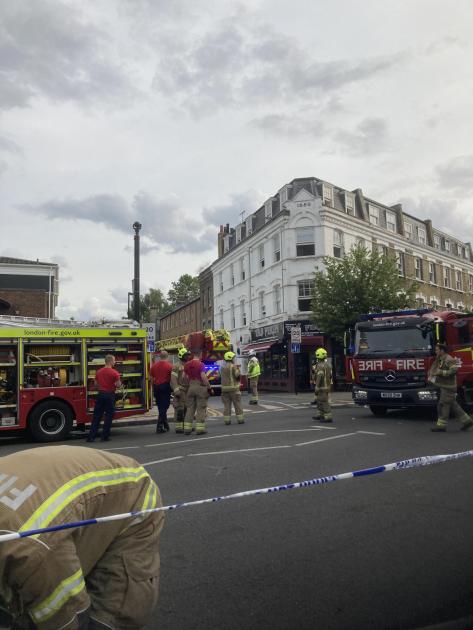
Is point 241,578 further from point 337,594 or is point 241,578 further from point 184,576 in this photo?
point 337,594

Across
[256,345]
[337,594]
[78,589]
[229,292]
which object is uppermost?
[229,292]

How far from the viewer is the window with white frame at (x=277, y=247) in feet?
111

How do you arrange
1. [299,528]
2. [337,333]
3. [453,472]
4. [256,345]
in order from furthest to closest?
[256,345], [337,333], [453,472], [299,528]

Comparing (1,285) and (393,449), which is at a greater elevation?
(1,285)

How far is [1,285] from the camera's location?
47.2m

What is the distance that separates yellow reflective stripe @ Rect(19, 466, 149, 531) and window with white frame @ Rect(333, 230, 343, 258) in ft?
103

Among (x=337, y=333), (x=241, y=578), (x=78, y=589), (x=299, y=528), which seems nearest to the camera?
(x=78, y=589)

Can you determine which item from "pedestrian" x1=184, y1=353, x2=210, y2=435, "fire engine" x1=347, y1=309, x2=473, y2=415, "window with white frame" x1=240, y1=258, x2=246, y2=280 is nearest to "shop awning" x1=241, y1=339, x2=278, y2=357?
"window with white frame" x1=240, y1=258, x2=246, y2=280

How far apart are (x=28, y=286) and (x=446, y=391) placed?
43.4 m

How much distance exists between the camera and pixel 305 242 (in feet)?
107

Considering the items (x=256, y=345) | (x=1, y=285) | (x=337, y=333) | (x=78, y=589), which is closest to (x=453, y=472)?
(x=78, y=589)

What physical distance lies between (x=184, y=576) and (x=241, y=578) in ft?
1.34

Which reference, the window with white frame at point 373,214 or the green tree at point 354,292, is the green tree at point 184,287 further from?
the green tree at point 354,292

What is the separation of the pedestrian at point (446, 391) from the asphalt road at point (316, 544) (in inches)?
93.4
